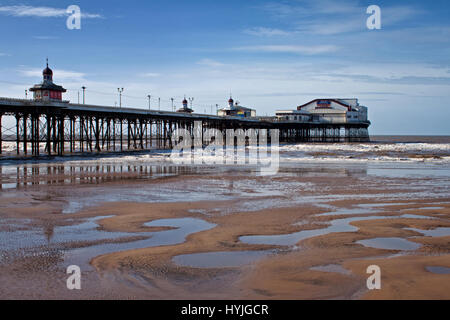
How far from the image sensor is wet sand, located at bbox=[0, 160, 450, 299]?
23.0ft

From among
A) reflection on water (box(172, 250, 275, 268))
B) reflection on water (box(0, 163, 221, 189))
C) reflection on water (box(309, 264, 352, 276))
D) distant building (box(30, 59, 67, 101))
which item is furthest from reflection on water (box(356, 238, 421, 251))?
distant building (box(30, 59, 67, 101))

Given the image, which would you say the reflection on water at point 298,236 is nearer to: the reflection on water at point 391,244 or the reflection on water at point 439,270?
the reflection on water at point 391,244

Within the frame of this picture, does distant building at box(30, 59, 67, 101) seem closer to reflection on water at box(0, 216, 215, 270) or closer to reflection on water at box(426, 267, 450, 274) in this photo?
reflection on water at box(0, 216, 215, 270)

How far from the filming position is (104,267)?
7.87 metres

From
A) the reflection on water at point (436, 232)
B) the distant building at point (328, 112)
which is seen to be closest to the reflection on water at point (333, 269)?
the reflection on water at point (436, 232)

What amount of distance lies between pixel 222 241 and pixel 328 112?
94.6 meters

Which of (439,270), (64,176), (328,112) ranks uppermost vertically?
(328,112)

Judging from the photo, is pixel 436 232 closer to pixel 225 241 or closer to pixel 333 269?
pixel 333 269

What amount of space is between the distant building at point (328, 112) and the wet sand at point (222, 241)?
7981cm

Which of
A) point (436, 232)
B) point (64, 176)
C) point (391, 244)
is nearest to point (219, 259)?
point (391, 244)

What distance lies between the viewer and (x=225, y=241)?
9844mm

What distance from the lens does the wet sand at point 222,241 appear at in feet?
23.0
